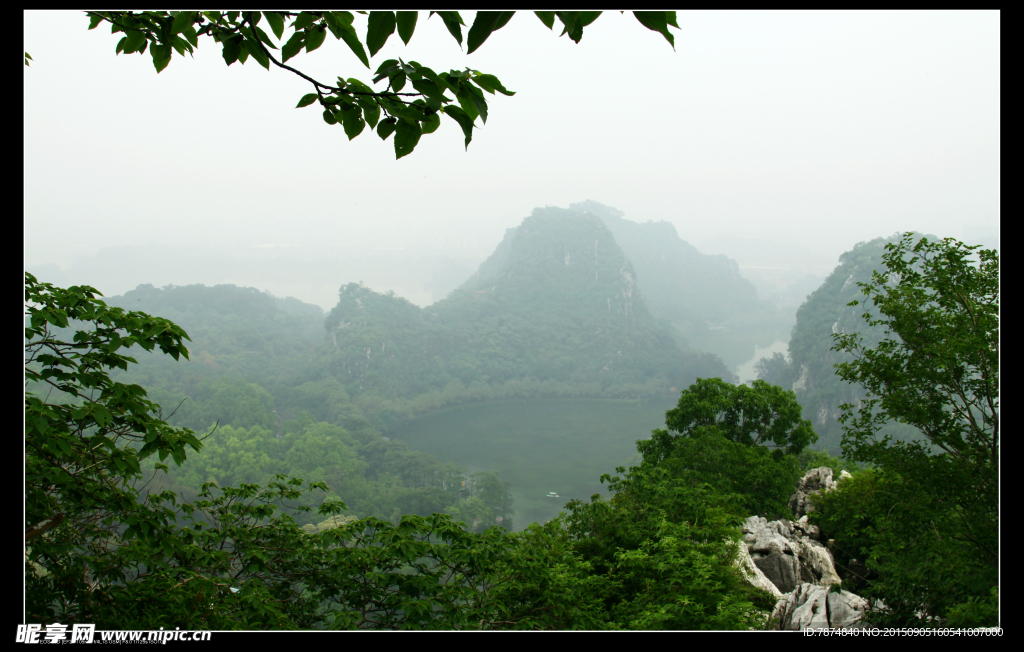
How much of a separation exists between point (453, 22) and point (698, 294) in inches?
3320

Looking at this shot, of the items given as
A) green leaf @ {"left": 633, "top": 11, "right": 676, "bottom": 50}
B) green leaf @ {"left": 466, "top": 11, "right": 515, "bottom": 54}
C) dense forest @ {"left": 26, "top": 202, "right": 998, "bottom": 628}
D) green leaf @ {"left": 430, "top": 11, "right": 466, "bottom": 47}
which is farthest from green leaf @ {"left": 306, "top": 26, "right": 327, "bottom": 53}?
dense forest @ {"left": 26, "top": 202, "right": 998, "bottom": 628}

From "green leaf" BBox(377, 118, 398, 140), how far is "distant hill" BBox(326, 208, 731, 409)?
Result: 1781 inches

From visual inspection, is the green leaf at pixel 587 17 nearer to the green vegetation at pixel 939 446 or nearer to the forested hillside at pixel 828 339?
the green vegetation at pixel 939 446

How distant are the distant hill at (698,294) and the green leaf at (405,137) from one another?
6417 cm

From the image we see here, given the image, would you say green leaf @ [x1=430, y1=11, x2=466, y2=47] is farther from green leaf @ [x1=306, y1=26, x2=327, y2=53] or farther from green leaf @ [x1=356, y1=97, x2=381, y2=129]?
green leaf @ [x1=306, y1=26, x2=327, y2=53]

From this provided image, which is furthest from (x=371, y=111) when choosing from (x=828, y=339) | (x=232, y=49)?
(x=828, y=339)

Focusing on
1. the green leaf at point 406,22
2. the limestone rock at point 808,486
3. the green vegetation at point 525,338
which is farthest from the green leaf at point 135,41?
the green vegetation at point 525,338

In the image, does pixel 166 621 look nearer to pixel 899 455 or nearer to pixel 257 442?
pixel 899 455

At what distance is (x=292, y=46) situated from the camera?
1203 mm

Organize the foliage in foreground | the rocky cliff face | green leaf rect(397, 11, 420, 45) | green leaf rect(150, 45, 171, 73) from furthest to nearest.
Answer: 1. the rocky cliff face
2. the foliage in foreground
3. green leaf rect(150, 45, 171, 73)
4. green leaf rect(397, 11, 420, 45)

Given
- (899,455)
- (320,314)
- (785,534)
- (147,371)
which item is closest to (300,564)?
(899,455)

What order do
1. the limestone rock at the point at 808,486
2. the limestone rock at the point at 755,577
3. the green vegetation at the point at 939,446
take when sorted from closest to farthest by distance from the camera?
the green vegetation at the point at 939,446 < the limestone rock at the point at 755,577 < the limestone rock at the point at 808,486

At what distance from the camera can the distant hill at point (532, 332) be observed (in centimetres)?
4812

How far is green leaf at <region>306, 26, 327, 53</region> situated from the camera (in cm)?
120
